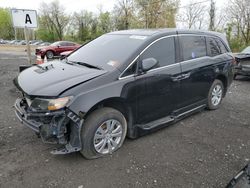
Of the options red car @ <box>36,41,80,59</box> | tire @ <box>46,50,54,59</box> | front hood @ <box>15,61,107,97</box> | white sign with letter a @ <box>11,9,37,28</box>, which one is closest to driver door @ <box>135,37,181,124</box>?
front hood @ <box>15,61,107,97</box>

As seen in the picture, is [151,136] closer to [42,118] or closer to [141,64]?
[141,64]

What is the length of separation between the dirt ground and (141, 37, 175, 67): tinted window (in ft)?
4.21

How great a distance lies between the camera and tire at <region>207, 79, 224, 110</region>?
4.78m

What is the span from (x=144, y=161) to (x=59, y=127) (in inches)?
50.0

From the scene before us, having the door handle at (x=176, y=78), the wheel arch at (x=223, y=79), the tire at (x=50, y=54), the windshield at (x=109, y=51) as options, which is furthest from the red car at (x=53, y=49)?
the door handle at (x=176, y=78)

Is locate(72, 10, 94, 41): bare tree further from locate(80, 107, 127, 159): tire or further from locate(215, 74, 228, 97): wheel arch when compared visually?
locate(80, 107, 127, 159): tire

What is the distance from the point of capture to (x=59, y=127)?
2.67 metres

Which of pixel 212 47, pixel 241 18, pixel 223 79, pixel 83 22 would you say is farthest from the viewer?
pixel 83 22

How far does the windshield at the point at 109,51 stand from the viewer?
3281 mm


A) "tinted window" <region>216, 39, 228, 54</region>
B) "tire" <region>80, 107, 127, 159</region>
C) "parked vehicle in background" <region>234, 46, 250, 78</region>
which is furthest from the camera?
"parked vehicle in background" <region>234, 46, 250, 78</region>

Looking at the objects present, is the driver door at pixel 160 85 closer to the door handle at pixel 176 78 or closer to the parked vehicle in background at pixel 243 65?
the door handle at pixel 176 78

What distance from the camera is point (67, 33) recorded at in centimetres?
6181

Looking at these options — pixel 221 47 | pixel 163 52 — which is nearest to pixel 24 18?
pixel 163 52

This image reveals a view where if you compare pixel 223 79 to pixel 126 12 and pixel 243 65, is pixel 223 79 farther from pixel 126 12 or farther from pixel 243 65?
pixel 126 12
